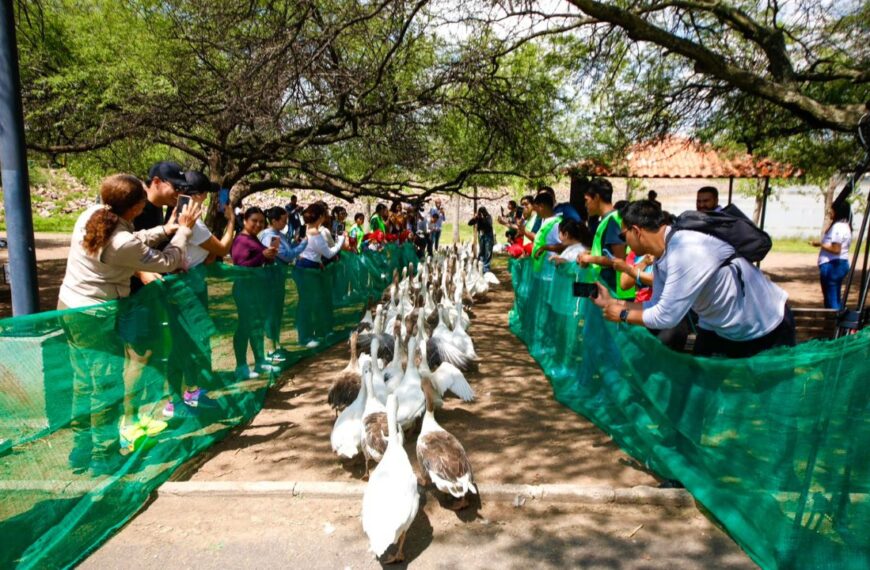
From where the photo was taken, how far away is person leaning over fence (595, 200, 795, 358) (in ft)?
11.0

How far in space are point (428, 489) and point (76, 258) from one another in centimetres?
295

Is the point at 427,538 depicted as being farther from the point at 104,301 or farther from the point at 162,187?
the point at 162,187

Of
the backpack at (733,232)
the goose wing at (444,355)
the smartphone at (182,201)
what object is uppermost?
the smartphone at (182,201)

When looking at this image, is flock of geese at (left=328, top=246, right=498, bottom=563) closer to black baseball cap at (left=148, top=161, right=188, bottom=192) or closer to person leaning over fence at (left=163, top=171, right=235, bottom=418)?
person leaning over fence at (left=163, top=171, right=235, bottom=418)

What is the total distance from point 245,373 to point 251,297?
0.84 meters

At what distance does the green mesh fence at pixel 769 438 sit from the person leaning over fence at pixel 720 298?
33 cm

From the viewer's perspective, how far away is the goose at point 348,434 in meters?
4.31

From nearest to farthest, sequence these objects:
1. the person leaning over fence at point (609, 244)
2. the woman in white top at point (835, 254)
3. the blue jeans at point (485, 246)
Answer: the person leaning over fence at point (609, 244) → the woman in white top at point (835, 254) → the blue jeans at point (485, 246)

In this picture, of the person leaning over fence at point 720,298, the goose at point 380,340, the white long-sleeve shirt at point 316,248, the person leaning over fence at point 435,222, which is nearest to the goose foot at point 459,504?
the person leaning over fence at point 720,298

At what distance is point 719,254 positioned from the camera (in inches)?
132

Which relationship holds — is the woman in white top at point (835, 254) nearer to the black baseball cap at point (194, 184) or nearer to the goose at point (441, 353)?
the goose at point (441, 353)

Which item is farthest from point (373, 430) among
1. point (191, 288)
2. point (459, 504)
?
point (191, 288)

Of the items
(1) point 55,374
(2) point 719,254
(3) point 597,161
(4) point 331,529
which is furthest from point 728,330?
(3) point 597,161

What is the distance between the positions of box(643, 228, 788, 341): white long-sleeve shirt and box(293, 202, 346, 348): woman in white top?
520 centimetres
